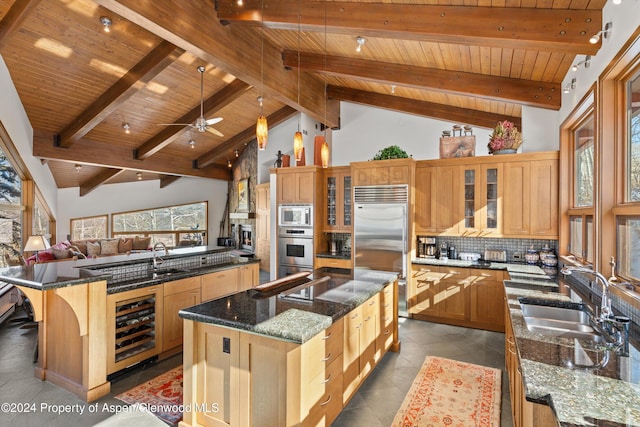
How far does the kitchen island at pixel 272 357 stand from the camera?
1.85m

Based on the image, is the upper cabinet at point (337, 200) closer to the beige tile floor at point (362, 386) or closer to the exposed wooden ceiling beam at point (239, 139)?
the beige tile floor at point (362, 386)

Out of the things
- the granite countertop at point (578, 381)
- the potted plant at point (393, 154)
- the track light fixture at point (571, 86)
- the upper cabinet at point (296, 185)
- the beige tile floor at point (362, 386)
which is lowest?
the beige tile floor at point (362, 386)

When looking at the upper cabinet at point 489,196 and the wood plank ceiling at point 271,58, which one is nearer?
the wood plank ceiling at point 271,58

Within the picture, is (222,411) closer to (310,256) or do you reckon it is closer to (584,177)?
(310,256)

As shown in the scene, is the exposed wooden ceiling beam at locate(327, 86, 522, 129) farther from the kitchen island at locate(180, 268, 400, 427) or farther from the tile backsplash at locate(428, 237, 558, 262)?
the kitchen island at locate(180, 268, 400, 427)

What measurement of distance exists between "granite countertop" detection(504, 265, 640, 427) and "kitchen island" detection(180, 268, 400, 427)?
1.07m

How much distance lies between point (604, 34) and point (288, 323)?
3.08 meters

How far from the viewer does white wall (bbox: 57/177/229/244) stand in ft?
31.0

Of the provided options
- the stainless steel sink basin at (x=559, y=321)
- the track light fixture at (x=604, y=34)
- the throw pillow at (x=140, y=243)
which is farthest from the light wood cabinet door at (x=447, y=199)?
the throw pillow at (x=140, y=243)

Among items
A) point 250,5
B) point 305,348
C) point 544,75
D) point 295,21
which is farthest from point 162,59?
point 544,75

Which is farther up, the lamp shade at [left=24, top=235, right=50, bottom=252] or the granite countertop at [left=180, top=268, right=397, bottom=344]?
the lamp shade at [left=24, top=235, right=50, bottom=252]

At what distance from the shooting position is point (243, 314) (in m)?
2.06

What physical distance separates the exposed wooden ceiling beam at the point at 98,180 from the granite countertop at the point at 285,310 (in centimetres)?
826

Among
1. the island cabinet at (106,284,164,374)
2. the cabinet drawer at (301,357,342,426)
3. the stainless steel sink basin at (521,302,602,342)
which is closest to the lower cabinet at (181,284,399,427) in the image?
the cabinet drawer at (301,357,342,426)
